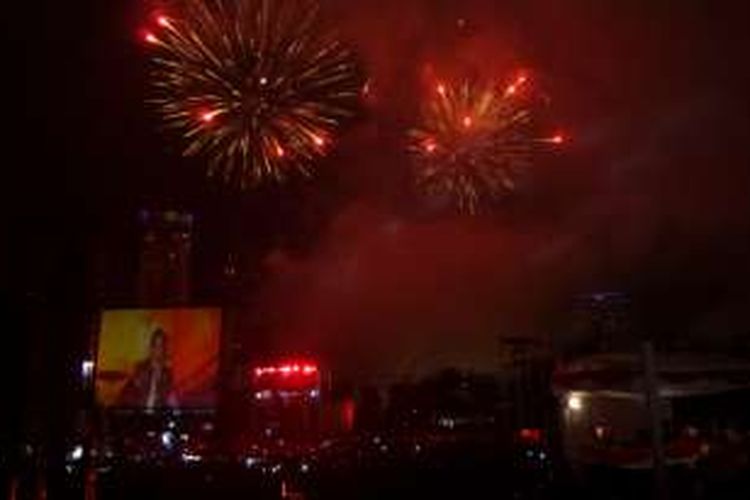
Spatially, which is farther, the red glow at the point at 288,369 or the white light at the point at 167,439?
the red glow at the point at 288,369

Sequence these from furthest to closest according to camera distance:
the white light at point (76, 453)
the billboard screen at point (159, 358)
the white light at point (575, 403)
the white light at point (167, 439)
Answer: the billboard screen at point (159, 358), the white light at point (167, 439), the white light at point (575, 403), the white light at point (76, 453)

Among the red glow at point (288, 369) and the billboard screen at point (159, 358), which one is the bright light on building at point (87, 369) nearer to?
the billboard screen at point (159, 358)

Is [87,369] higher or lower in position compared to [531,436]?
higher

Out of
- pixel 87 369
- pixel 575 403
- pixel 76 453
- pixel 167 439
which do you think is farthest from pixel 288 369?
pixel 87 369

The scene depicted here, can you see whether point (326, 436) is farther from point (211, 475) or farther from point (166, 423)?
point (211, 475)

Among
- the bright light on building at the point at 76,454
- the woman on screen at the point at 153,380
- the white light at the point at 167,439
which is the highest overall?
the woman on screen at the point at 153,380

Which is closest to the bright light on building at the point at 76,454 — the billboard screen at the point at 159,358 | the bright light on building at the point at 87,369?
the bright light on building at the point at 87,369

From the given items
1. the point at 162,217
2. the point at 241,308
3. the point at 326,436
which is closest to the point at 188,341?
the point at 241,308

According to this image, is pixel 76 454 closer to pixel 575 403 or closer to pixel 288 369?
pixel 575 403
